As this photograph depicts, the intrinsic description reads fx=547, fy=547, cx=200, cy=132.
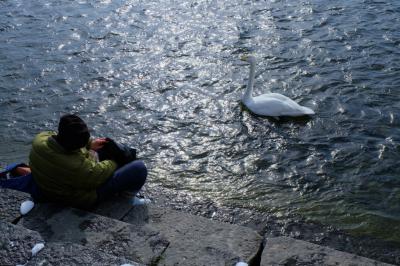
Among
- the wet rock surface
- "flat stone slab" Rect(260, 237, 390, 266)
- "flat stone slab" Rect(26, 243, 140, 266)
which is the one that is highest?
"flat stone slab" Rect(26, 243, 140, 266)

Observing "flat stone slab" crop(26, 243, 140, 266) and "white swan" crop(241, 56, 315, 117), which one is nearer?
"flat stone slab" crop(26, 243, 140, 266)

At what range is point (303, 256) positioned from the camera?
4637 millimetres

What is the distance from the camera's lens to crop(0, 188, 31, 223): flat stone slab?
16.7 feet

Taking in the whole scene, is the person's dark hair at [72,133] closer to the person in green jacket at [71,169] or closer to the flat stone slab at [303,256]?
the person in green jacket at [71,169]

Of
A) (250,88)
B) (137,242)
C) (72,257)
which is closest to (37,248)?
(72,257)

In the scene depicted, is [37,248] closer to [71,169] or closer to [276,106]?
[71,169]

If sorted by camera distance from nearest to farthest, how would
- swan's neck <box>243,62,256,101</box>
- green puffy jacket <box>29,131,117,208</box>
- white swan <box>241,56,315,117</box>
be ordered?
green puffy jacket <box>29,131,117,208</box>, white swan <box>241,56,315,117</box>, swan's neck <box>243,62,256,101</box>

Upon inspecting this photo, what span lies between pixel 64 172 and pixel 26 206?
1.54 feet

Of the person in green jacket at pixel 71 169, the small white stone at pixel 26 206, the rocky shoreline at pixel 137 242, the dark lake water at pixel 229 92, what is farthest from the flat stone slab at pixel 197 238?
the dark lake water at pixel 229 92

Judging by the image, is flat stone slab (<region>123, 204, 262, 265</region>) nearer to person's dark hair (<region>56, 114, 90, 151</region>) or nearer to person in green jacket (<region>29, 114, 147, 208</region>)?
person in green jacket (<region>29, 114, 147, 208</region>)

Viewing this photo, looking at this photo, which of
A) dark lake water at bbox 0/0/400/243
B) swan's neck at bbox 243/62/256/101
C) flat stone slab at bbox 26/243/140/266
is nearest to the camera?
flat stone slab at bbox 26/243/140/266

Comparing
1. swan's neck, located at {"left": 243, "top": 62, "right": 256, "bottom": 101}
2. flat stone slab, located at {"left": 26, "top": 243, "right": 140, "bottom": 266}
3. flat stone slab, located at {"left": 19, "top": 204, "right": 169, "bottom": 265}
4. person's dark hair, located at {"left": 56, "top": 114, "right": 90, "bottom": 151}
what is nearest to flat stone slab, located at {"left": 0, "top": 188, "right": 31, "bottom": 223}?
flat stone slab, located at {"left": 19, "top": 204, "right": 169, "bottom": 265}

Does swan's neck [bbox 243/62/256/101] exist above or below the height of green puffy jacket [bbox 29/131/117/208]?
below

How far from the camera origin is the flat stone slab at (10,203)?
5.08 metres
